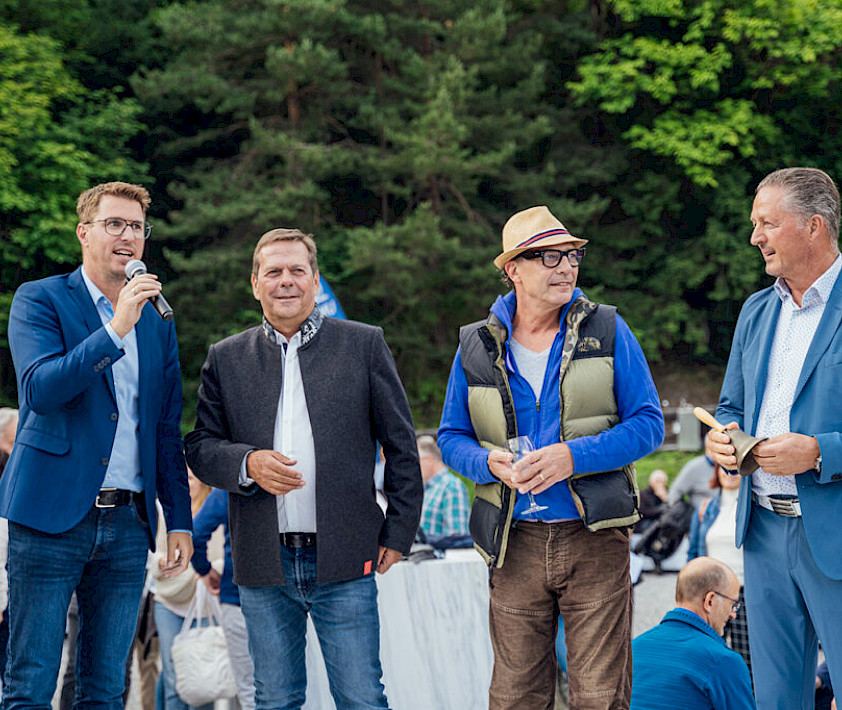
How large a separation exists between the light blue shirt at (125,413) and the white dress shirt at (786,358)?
6.49 feet

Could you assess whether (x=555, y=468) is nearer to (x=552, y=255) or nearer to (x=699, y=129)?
(x=552, y=255)

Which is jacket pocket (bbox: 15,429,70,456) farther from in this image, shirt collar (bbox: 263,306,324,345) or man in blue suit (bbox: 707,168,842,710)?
man in blue suit (bbox: 707,168,842,710)

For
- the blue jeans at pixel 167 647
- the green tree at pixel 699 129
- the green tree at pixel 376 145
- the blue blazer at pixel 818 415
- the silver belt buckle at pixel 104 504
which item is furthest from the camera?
the green tree at pixel 699 129

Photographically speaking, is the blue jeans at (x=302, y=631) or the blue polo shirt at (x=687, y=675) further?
the blue polo shirt at (x=687, y=675)

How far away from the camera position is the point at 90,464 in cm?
285

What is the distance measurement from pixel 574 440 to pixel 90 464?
1.49 m

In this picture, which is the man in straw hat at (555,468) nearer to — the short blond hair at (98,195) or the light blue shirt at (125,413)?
the light blue shirt at (125,413)

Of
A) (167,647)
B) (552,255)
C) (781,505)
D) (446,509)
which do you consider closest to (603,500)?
(781,505)

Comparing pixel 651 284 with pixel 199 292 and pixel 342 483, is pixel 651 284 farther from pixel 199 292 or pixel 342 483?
pixel 342 483

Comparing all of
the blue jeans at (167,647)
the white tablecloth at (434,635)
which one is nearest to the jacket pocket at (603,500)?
the white tablecloth at (434,635)

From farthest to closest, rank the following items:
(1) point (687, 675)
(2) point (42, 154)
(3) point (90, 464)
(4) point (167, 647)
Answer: (2) point (42, 154)
(4) point (167, 647)
(1) point (687, 675)
(3) point (90, 464)

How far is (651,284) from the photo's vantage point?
824 inches

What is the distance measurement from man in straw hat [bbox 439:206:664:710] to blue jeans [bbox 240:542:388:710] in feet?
1.34

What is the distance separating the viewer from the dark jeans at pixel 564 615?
9.21 feet
